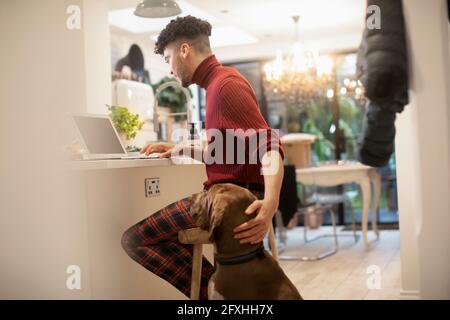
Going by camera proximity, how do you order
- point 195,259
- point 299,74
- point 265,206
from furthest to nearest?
point 299,74 < point 195,259 < point 265,206

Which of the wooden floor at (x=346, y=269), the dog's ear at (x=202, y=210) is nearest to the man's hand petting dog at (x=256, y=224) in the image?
the dog's ear at (x=202, y=210)

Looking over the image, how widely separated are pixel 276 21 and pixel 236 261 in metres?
4.80

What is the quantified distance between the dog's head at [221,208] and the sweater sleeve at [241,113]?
178mm

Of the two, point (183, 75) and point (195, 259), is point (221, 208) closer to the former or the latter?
point (195, 259)

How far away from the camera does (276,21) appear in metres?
6.09

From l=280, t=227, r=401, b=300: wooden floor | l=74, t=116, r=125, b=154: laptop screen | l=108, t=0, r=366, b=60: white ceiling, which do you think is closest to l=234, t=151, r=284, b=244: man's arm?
l=74, t=116, r=125, b=154: laptop screen

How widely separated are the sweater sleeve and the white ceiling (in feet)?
11.3

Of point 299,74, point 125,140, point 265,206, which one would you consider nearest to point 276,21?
point 299,74

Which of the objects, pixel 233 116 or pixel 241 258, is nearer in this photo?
pixel 241 258

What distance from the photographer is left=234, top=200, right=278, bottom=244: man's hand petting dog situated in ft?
5.68

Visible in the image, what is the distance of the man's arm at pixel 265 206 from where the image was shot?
68.4 inches

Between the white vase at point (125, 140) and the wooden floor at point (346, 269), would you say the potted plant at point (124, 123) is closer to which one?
the white vase at point (125, 140)
